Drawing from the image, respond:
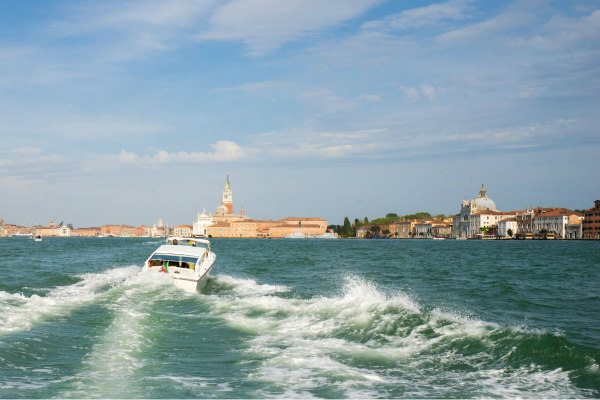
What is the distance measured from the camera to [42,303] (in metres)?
21.0

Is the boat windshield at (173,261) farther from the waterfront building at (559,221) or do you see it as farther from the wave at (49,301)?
the waterfront building at (559,221)

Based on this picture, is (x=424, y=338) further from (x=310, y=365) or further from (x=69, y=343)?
(x=69, y=343)

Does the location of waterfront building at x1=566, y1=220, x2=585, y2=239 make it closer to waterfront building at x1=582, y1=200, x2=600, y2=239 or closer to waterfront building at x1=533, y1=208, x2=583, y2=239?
waterfront building at x1=533, y1=208, x2=583, y2=239

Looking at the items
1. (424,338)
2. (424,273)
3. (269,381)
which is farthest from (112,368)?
(424,273)

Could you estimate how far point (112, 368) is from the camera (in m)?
12.1

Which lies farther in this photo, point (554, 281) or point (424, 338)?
point (554, 281)

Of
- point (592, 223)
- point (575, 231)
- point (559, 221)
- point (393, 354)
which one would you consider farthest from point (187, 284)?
point (559, 221)

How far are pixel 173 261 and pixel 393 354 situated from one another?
1630 cm

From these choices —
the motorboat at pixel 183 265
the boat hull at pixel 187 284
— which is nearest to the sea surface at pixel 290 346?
the boat hull at pixel 187 284

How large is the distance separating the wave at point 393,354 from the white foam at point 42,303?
16.4 feet

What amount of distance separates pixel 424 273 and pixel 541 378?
94.9 ft

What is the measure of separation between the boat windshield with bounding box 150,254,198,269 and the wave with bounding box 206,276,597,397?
8.14 m

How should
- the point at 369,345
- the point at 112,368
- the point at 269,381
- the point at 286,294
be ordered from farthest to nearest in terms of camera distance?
the point at 286,294 < the point at 369,345 < the point at 112,368 < the point at 269,381

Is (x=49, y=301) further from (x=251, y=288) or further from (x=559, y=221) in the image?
(x=559, y=221)
